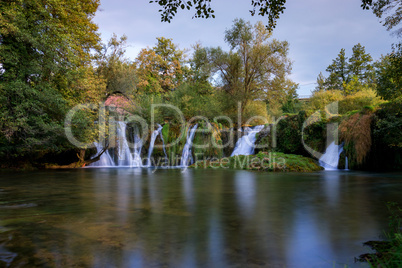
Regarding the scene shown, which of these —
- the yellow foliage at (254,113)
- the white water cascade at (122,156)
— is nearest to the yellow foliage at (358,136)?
the white water cascade at (122,156)

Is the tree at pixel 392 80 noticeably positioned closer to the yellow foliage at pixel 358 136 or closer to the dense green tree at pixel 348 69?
the yellow foliage at pixel 358 136

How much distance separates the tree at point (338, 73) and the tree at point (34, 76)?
47.8m

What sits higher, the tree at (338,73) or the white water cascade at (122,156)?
the tree at (338,73)

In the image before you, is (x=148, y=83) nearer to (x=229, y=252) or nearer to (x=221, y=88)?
(x=221, y=88)

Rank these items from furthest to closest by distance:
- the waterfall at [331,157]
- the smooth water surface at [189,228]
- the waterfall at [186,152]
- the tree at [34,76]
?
the waterfall at [186,152]
the waterfall at [331,157]
the tree at [34,76]
the smooth water surface at [189,228]

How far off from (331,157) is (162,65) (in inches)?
1072

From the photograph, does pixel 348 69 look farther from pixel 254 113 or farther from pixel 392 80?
pixel 392 80

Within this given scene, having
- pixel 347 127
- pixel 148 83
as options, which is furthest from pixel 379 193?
pixel 148 83

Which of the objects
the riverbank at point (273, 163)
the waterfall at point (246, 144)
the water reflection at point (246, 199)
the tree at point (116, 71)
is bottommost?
the water reflection at point (246, 199)

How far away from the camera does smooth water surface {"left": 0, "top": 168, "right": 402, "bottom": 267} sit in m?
3.01

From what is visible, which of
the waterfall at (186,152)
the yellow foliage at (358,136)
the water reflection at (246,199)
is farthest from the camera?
the waterfall at (186,152)

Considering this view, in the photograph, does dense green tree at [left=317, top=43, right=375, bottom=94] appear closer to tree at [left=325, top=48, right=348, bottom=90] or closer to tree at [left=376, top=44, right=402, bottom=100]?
tree at [left=325, top=48, right=348, bottom=90]

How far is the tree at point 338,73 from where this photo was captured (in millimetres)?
50562

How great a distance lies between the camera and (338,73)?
51469 millimetres
